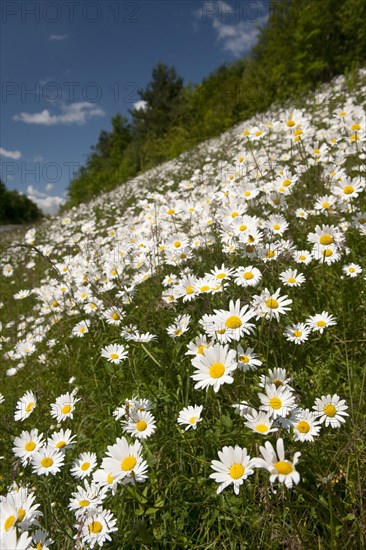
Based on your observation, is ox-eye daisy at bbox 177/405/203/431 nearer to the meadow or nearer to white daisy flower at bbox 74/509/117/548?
the meadow

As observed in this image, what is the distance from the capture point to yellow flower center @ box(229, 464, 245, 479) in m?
1.29

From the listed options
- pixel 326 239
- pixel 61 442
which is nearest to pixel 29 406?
pixel 61 442

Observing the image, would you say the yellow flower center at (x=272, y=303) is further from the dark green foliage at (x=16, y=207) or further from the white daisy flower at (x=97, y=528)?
the dark green foliage at (x=16, y=207)

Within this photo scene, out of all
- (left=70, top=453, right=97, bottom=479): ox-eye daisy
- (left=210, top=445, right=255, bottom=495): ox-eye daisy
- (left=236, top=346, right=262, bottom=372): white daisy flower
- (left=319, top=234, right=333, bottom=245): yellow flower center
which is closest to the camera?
(left=210, top=445, right=255, bottom=495): ox-eye daisy

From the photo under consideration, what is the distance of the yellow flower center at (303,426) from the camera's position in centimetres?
143

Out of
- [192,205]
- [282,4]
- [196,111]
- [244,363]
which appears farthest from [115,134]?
[244,363]

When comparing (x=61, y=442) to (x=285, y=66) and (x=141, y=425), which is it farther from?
(x=285, y=66)

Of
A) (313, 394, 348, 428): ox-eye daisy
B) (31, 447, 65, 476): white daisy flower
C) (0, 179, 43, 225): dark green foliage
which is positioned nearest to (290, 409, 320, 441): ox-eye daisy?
(313, 394, 348, 428): ox-eye daisy

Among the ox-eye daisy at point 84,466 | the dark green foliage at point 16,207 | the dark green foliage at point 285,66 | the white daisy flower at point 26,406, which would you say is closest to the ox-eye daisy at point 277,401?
the ox-eye daisy at point 84,466

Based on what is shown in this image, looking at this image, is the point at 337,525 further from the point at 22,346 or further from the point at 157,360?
the point at 22,346

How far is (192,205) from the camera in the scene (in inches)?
153

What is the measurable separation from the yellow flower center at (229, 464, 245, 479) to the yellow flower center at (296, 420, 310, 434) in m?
0.30

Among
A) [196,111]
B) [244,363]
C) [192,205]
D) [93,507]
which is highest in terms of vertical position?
[196,111]

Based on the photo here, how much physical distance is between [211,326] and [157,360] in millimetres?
723
